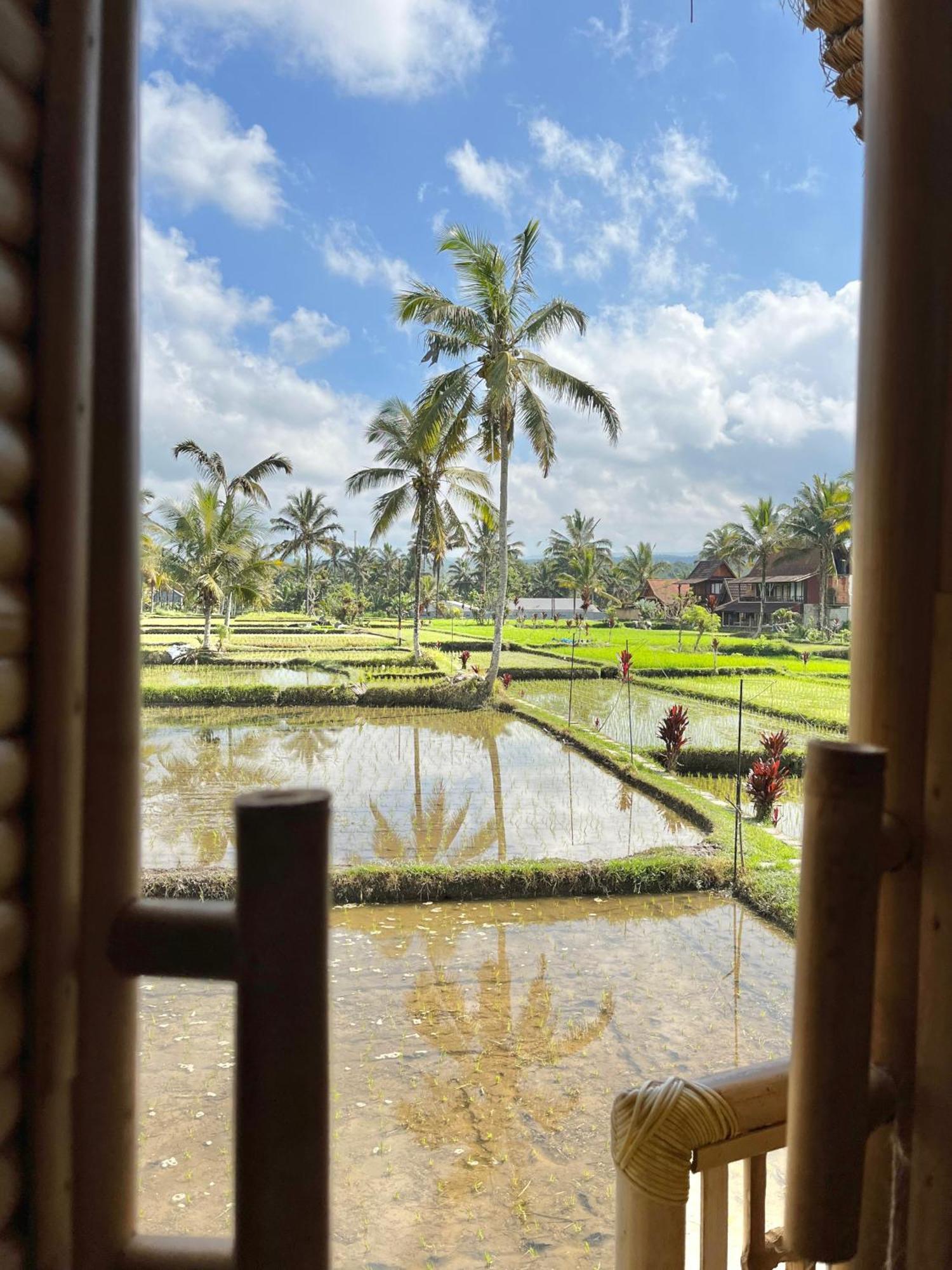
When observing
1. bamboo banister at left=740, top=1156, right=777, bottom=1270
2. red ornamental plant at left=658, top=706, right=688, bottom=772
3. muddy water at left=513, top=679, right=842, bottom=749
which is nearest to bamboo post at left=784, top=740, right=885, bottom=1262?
bamboo banister at left=740, top=1156, right=777, bottom=1270

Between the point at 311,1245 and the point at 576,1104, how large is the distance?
9.08 feet

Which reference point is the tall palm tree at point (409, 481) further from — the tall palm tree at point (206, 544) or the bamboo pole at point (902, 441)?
the bamboo pole at point (902, 441)

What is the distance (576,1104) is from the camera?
2.79 m

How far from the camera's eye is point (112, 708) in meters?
0.52

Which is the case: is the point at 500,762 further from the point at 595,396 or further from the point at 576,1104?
the point at 576,1104

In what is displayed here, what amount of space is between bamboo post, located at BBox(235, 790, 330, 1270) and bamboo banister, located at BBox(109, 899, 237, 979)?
6 centimetres

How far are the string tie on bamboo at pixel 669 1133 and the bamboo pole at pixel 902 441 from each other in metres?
0.12

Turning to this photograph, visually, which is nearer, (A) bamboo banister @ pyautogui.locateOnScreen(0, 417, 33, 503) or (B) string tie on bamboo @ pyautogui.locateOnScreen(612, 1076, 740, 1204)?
(A) bamboo banister @ pyautogui.locateOnScreen(0, 417, 33, 503)

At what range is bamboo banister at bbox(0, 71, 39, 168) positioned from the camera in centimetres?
49

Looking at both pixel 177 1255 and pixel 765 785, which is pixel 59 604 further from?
pixel 765 785

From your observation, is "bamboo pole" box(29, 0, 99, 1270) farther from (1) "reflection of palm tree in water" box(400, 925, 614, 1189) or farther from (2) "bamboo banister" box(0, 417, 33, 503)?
(1) "reflection of palm tree in water" box(400, 925, 614, 1189)

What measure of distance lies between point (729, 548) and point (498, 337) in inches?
572

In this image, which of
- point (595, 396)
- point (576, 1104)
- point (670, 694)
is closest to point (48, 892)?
point (576, 1104)

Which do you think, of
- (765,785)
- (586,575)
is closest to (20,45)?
(765,785)
